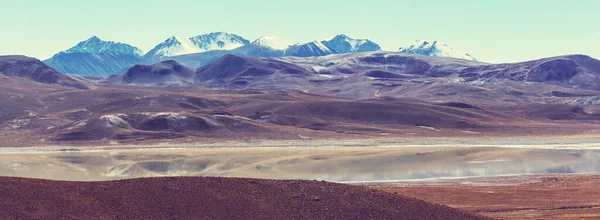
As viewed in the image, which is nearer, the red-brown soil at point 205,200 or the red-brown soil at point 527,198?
the red-brown soil at point 205,200

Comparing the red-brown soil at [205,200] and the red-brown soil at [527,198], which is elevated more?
the red-brown soil at [205,200]

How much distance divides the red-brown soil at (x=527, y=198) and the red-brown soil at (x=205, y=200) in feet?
40.3

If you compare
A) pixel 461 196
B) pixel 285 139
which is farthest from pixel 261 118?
pixel 461 196

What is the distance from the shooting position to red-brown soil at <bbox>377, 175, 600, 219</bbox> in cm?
5016

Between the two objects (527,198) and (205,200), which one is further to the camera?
(527,198)

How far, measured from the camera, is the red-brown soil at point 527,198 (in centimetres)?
5016

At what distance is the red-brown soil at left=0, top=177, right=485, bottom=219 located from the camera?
118 ft

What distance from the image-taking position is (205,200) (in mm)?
38688

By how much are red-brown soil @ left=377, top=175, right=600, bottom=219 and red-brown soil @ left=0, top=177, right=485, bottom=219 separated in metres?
12.3

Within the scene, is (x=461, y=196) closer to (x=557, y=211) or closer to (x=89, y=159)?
(x=557, y=211)

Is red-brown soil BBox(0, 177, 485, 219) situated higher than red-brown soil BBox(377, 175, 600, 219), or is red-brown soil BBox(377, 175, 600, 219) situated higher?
red-brown soil BBox(0, 177, 485, 219)

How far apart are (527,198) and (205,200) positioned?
92.7ft

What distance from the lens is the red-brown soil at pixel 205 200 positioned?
36062 mm

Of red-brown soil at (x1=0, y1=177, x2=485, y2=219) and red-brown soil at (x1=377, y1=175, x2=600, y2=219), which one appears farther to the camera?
red-brown soil at (x1=377, y1=175, x2=600, y2=219)
